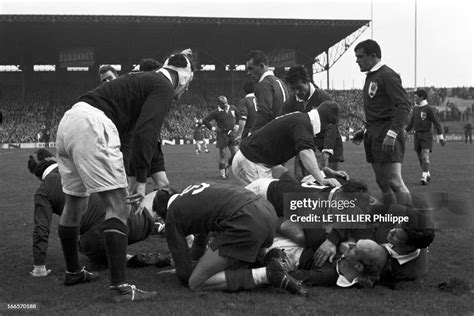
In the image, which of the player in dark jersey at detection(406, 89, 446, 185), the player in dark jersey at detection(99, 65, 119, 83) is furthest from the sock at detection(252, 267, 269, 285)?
the player in dark jersey at detection(406, 89, 446, 185)

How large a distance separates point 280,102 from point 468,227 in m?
2.69

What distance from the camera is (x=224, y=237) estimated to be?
394 cm

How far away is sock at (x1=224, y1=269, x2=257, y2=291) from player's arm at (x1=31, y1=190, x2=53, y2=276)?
1.57 meters

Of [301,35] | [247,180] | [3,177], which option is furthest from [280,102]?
[301,35]

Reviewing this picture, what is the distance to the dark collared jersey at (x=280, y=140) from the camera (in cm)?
511

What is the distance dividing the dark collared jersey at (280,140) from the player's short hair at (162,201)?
1425 millimetres

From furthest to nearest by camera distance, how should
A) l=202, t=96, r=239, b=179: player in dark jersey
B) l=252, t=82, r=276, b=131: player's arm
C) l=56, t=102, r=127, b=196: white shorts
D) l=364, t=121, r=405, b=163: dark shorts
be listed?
1. l=202, t=96, r=239, b=179: player in dark jersey
2. l=252, t=82, r=276, b=131: player's arm
3. l=364, t=121, r=405, b=163: dark shorts
4. l=56, t=102, r=127, b=196: white shorts

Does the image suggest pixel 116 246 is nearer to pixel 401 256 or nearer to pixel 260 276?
pixel 260 276

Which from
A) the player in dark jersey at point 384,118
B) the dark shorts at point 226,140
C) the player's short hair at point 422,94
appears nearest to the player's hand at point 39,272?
the player in dark jersey at point 384,118

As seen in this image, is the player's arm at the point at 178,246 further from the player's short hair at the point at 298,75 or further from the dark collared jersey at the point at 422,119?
the dark collared jersey at the point at 422,119

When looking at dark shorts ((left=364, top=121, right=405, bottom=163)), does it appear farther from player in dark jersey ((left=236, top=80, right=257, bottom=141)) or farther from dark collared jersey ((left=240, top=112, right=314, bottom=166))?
player in dark jersey ((left=236, top=80, right=257, bottom=141))

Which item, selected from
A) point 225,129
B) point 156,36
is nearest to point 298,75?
point 225,129

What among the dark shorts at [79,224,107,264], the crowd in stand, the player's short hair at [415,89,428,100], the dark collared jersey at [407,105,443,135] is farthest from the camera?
the crowd in stand

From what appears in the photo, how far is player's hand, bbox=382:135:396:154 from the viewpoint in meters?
A: 5.49
